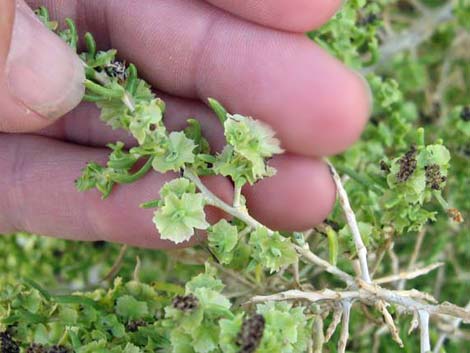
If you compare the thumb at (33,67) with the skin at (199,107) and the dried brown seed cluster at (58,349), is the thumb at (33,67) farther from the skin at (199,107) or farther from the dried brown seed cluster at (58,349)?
the dried brown seed cluster at (58,349)

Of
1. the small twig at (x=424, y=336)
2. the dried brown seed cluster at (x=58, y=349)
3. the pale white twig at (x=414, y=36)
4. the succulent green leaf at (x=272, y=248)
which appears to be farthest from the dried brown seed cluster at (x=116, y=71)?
the pale white twig at (x=414, y=36)

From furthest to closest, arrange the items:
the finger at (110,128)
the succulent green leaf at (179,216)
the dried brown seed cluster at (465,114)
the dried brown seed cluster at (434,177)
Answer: the dried brown seed cluster at (465,114), the finger at (110,128), the dried brown seed cluster at (434,177), the succulent green leaf at (179,216)

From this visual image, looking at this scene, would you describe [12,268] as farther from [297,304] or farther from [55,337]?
[297,304]

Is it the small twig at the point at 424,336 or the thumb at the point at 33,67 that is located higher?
the thumb at the point at 33,67

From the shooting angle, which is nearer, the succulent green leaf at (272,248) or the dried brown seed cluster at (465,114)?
the succulent green leaf at (272,248)

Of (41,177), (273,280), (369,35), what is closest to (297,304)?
(273,280)

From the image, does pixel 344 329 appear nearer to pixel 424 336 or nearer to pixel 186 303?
pixel 424 336

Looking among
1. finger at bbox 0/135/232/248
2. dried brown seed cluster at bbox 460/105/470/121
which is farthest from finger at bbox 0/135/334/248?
dried brown seed cluster at bbox 460/105/470/121

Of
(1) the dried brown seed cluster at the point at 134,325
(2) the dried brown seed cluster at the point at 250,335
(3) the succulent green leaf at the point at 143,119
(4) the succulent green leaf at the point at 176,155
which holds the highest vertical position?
(3) the succulent green leaf at the point at 143,119
